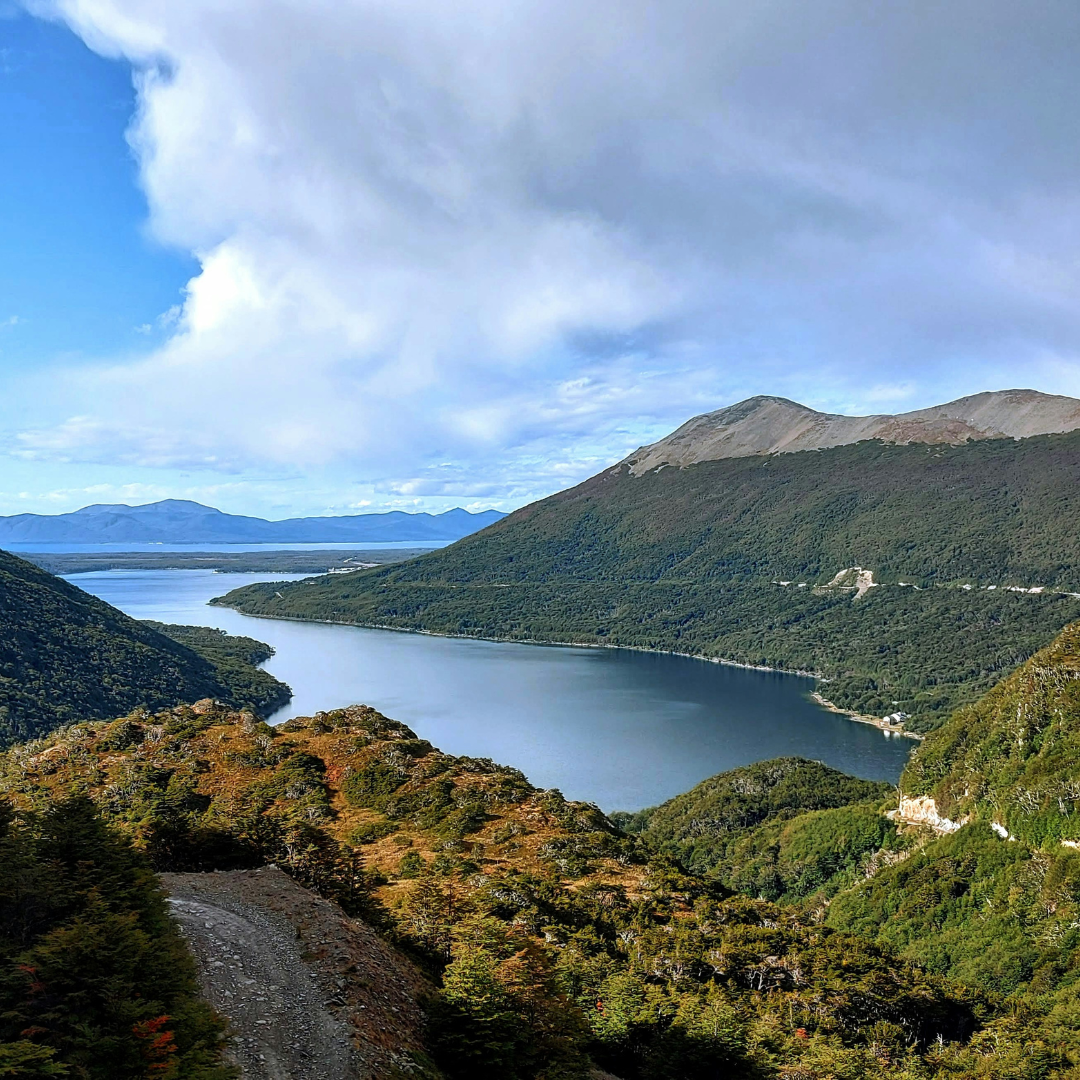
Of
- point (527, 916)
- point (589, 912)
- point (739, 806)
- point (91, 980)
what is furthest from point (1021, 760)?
point (91, 980)

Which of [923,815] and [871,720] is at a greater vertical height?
[923,815]

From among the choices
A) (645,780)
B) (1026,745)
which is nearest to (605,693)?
(645,780)

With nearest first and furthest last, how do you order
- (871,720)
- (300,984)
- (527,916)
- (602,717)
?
1. (300,984)
2. (527,916)
3. (602,717)
4. (871,720)

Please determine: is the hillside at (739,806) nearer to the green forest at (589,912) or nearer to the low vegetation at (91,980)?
the green forest at (589,912)

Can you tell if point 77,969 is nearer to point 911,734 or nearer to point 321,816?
point 321,816

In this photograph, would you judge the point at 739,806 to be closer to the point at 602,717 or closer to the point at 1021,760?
the point at 1021,760

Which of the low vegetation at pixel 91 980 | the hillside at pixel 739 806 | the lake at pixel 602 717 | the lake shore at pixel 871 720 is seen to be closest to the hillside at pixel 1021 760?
the hillside at pixel 739 806
